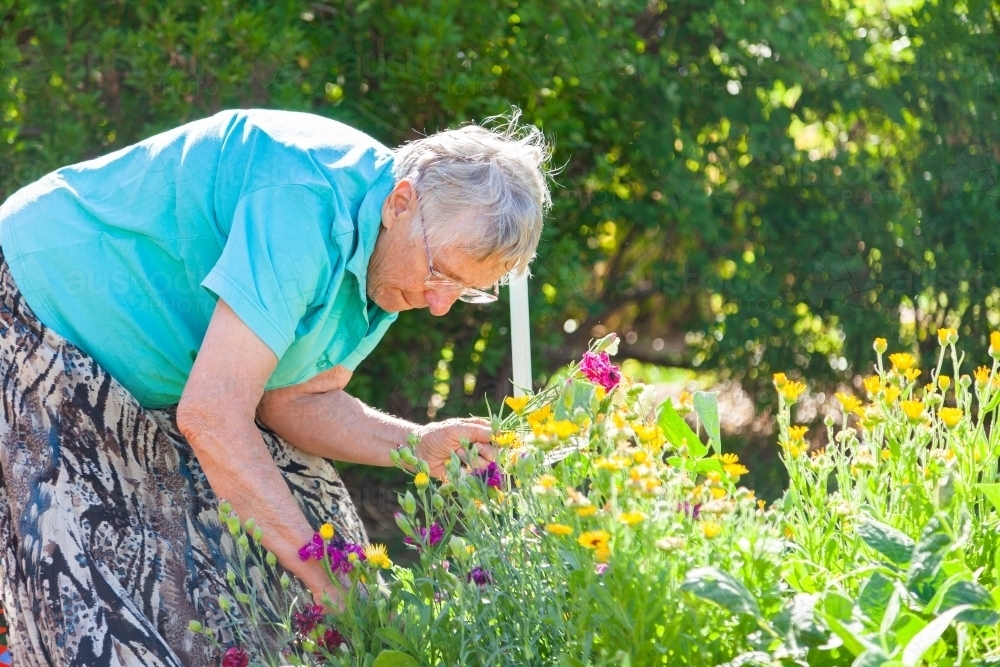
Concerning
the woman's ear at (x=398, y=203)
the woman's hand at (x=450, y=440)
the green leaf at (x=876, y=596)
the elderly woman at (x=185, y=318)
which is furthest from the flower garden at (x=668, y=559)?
the woman's ear at (x=398, y=203)

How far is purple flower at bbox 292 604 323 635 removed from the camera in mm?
1601

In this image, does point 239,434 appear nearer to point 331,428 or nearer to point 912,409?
point 331,428

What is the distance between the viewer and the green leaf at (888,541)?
1.42m

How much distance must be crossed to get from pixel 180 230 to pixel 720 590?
3.79 feet

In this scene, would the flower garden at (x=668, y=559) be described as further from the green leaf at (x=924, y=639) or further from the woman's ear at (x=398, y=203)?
the woman's ear at (x=398, y=203)

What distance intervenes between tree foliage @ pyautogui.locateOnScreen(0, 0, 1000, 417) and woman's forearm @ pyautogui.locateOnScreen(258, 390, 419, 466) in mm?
1372

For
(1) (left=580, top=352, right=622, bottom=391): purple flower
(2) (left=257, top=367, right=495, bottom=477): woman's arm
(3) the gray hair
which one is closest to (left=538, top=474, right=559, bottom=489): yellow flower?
(1) (left=580, top=352, right=622, bottom=391): purple flower

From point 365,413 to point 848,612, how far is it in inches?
47.8

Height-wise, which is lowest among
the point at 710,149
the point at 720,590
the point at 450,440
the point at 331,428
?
the point at 331,428

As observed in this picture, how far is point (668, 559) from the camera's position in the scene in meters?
1.39

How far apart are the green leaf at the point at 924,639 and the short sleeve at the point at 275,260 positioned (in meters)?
1.04

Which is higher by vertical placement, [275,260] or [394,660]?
[275,260]

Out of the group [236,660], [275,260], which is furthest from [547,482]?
[275,260]

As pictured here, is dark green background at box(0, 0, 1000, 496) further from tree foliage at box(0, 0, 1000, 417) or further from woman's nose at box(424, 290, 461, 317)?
woman's nose at box(424, 290, 461, 317)
